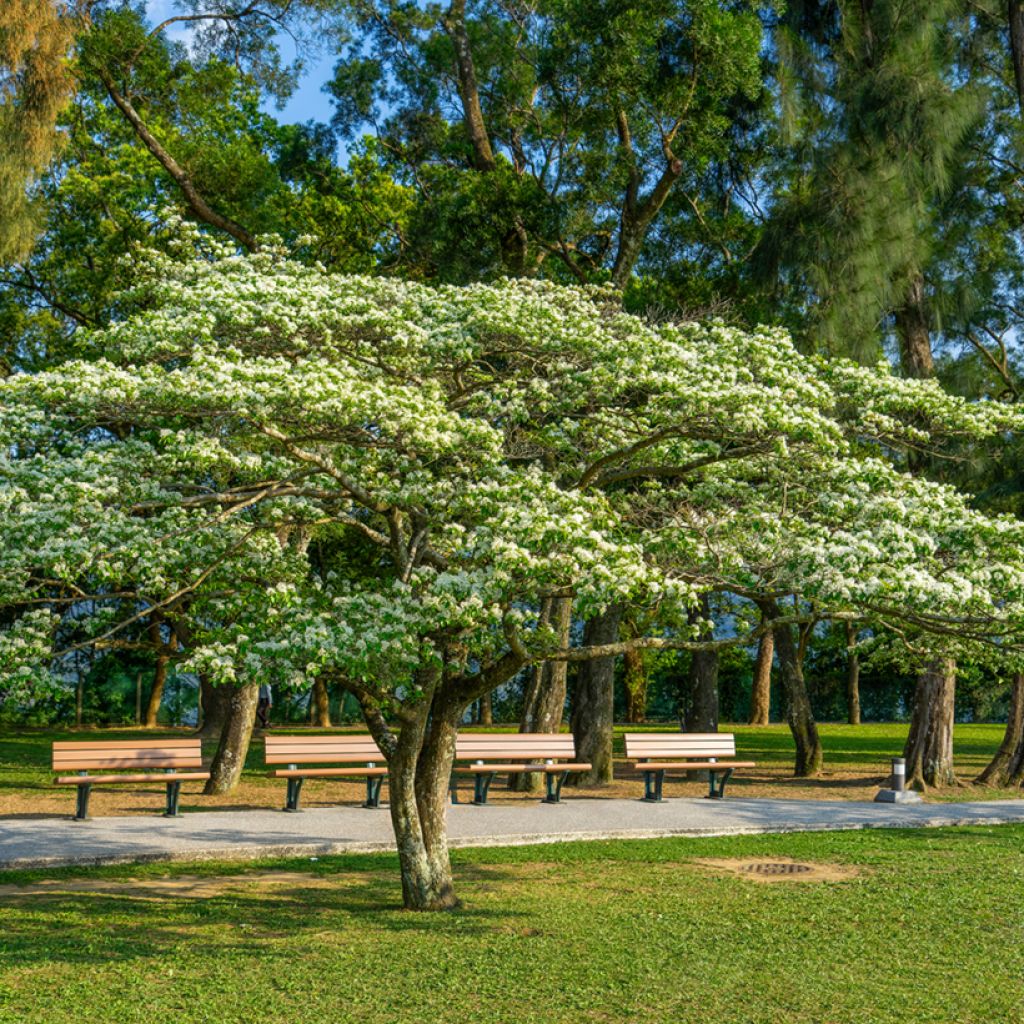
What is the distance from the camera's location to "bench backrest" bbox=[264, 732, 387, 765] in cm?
1437

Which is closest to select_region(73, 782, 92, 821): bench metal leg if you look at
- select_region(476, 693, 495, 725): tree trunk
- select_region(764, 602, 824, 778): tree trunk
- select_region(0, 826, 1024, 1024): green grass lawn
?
select_region(0, 826, 1024, 1024): green grass lawn

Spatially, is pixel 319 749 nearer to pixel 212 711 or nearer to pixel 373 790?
pixel 373 790

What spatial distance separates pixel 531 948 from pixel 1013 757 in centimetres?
1324

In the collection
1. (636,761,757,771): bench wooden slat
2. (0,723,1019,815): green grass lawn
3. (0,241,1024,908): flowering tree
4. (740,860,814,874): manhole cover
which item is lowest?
(0,723,1019,815): green grass lawn

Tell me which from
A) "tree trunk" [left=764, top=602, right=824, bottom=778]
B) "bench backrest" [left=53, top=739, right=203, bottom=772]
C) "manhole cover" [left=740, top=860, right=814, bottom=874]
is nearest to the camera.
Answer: "manhole cover" [left=740, top=860, right=814, bottom=874]

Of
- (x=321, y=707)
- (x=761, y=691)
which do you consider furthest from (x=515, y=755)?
(x=761, y=691)

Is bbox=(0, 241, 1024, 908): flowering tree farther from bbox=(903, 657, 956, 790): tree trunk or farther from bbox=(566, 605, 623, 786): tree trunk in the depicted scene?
bbox=(903, 657, 956, 790): tree trunk

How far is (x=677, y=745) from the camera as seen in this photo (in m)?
16.4

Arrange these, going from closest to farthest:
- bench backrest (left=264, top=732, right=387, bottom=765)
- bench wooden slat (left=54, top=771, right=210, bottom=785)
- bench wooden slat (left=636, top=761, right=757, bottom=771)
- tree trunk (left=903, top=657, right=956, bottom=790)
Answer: bench wooden slat (left=54, top=771, right=210, bottom=785) < bench backrest (left=264, top=732, right=387, bottom=765) < bench wooden slat (left=636, top=761, right=757, bottom=771) < tree trunk (left=903, top=657, right=956, bottom=790)

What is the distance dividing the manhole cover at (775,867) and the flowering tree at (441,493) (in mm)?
2458

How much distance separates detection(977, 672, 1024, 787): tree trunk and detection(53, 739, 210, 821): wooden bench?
1191 centimetres

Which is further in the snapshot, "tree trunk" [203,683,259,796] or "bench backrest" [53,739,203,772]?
"tree trunk" [203,683,259,796]

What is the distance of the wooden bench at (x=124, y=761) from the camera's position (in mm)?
12974

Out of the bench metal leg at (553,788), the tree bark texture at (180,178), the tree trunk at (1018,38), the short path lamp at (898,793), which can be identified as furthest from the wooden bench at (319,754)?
the tree trunk at (1018,38)
